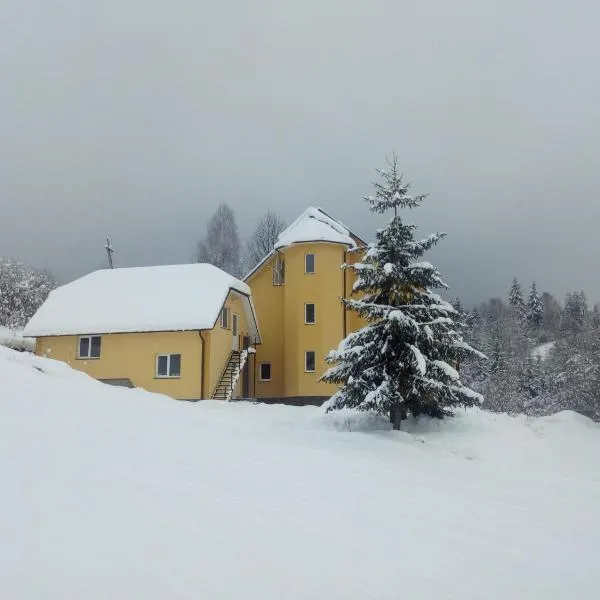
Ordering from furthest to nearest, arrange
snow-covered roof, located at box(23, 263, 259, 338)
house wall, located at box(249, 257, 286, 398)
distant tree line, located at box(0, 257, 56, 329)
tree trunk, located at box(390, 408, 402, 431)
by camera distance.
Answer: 1. distant tree line, located at box(0, 257, 56, 329)
2. house wall, located at box(249, 257, 286, 398)
3. snow-covered roof, located at box(23, 263, 259, 338)
4. tree trunk, located at box(390, 408, 402, 431)

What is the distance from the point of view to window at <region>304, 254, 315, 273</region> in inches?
1168

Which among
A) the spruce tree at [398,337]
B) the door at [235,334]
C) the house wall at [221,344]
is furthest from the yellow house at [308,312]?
the spruce tree at [398,337]

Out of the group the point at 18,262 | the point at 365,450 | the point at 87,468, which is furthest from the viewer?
the point at 18,262

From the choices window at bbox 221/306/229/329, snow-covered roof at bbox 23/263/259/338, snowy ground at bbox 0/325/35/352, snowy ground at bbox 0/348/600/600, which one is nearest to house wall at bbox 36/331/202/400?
snow-covered roof at bbox 23/263/259/338

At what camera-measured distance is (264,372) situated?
31.2 metres

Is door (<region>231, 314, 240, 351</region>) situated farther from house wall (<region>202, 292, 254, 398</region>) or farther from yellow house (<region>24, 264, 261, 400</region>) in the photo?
house wall (<region>202, 292, 254, 398</region>)

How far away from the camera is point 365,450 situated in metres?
12.6

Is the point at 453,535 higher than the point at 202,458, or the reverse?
the point at 202,458

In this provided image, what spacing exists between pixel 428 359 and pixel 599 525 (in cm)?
577

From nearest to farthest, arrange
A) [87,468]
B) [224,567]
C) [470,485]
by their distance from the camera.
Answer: [224,567]
[87,468]
[470,485]

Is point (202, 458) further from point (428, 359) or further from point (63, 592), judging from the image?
point (428, 359)

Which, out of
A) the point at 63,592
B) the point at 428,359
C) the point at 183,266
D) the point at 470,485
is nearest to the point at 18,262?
the point at 183,266

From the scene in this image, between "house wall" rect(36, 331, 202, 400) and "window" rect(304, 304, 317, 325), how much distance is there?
6493 millimetres

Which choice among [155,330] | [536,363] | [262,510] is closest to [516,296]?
[536,363]
